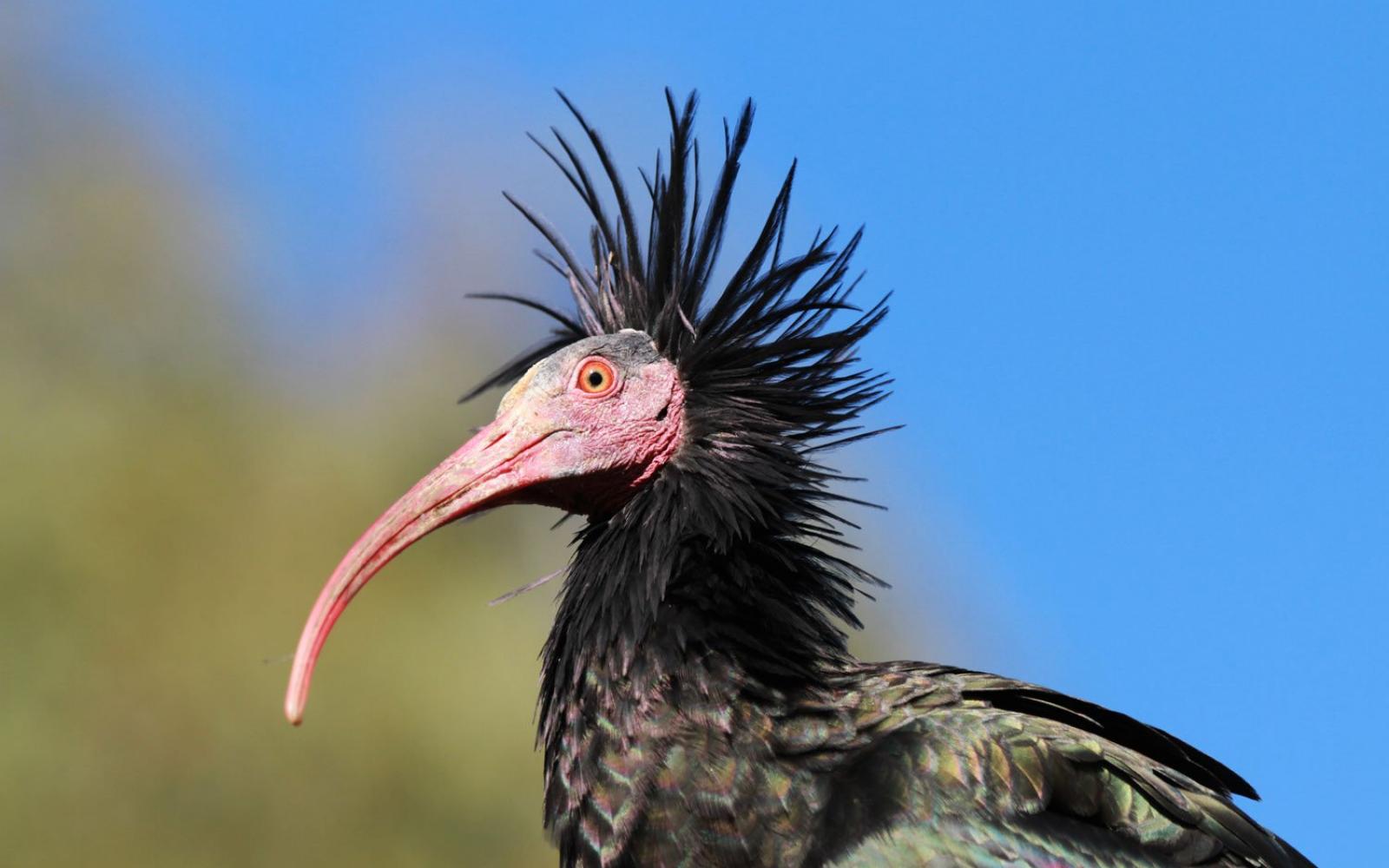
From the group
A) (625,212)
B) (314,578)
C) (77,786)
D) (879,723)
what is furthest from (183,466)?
(879,723)

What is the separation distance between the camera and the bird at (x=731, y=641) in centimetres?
517

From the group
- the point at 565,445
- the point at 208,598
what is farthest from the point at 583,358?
the point at 208,598

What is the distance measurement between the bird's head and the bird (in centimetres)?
1

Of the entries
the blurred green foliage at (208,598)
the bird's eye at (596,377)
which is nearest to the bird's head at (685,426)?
the bird's eye at (596,377)

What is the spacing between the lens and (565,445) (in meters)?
6.30

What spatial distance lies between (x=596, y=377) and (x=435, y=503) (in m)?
0.87

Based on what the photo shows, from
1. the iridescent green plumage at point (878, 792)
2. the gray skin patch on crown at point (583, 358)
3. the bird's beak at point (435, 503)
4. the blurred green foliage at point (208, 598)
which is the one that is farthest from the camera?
the blurred green foliage at point (208, 598)

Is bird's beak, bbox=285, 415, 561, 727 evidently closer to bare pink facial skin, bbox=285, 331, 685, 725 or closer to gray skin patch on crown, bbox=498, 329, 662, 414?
bare pink facial skin, bbox=285, 331, 685, 725

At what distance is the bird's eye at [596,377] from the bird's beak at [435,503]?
0.23 metres

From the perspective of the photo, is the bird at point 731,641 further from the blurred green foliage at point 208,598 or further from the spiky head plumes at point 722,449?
the blurred green foliage at point 208,598

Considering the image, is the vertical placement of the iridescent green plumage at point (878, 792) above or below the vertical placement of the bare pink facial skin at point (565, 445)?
below

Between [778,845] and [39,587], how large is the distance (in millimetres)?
17242

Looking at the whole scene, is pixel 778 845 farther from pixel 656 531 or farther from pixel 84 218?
pixel 84 218

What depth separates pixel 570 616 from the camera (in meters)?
6.08
